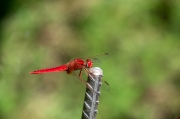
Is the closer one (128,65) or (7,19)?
(128,65)

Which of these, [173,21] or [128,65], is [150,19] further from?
[128,65]

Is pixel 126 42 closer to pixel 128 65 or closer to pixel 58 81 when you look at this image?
pixel 128 65

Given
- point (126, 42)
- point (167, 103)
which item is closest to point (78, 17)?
point (126, 42)

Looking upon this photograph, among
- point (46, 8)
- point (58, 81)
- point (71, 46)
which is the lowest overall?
point (58, 81)

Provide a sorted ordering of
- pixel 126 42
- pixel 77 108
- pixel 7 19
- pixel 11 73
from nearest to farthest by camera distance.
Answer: pixel 77 108 → pixel 11 73 → pixel 126 42 → pixel 7 19

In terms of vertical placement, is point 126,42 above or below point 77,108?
above

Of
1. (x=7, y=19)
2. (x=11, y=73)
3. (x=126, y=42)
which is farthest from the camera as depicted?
(x=7, y=19)
